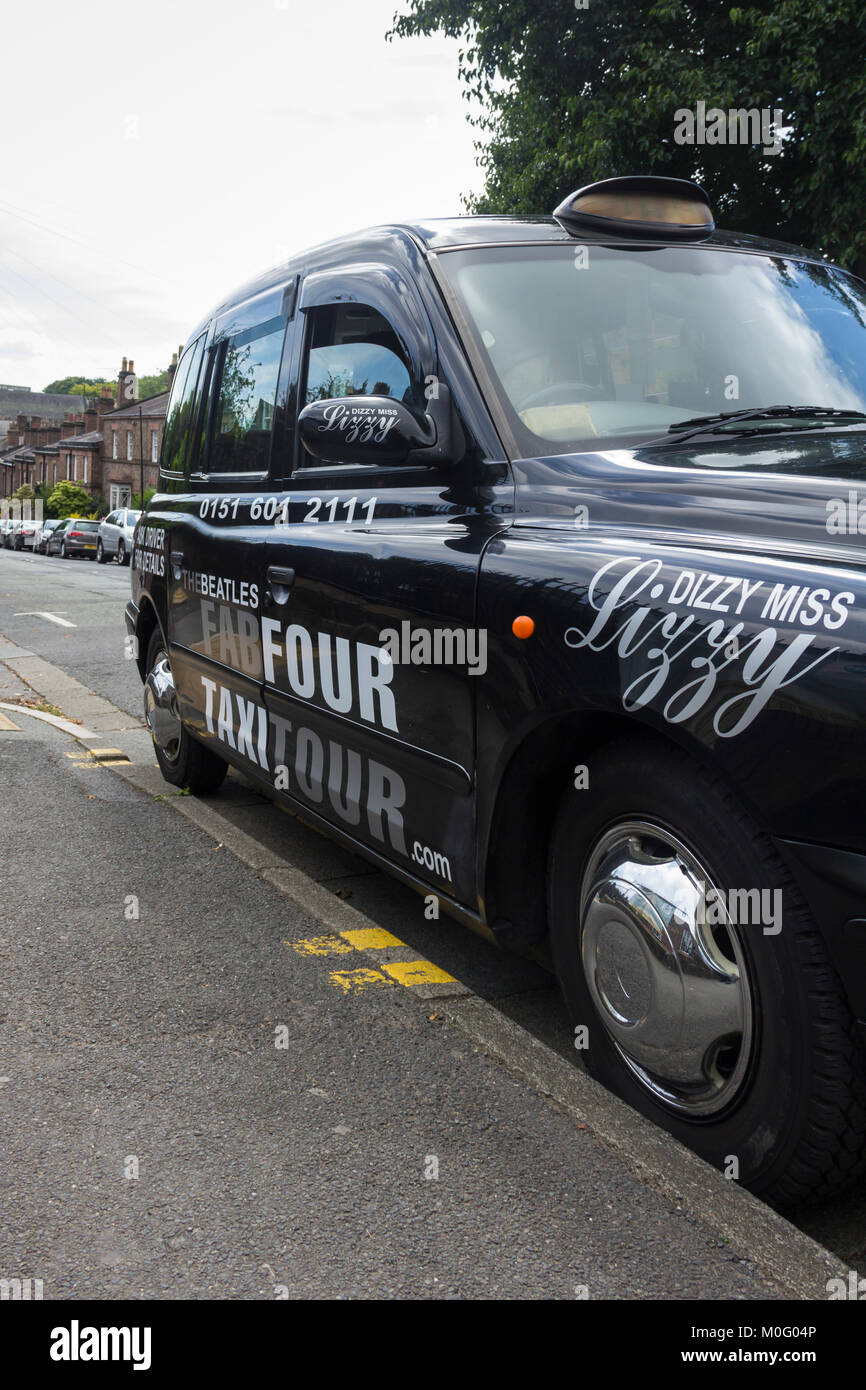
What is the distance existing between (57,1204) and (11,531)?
6393 cm

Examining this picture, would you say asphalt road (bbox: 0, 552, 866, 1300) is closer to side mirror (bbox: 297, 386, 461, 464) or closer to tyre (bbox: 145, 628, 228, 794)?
tyre (bbox: 145, 628, 228, 794)

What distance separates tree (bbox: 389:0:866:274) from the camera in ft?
37.4

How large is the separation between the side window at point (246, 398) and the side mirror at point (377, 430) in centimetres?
111

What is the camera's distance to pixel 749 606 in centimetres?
198

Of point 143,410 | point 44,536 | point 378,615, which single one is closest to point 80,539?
point 44,536

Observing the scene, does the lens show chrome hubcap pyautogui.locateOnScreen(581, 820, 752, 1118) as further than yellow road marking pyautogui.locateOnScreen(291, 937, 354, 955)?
No

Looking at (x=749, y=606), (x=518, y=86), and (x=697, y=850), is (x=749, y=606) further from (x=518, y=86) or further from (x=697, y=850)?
(x=518, y=86)

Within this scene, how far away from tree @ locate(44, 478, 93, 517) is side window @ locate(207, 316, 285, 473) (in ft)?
255

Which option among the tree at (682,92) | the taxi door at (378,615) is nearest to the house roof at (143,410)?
the tree at (682,92)

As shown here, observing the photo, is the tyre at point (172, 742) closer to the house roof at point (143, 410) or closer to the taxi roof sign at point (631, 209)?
the taxi roof sign at point (631, 209)

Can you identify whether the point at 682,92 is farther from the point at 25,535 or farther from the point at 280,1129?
the point at 25,535

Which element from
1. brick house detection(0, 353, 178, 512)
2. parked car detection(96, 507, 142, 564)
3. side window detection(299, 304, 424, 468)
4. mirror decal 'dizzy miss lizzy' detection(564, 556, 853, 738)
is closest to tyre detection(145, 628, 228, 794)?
side window detection(299, 304, 424, 468)

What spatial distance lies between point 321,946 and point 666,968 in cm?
159

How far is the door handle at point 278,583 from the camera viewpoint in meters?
3.60
